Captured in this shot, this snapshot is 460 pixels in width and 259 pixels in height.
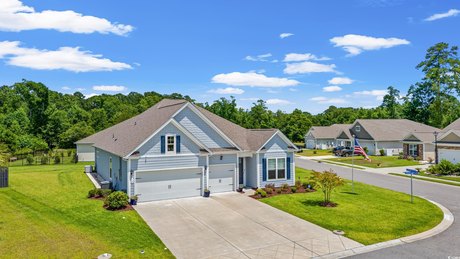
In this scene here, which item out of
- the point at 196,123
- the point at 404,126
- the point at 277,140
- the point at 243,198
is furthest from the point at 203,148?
the point at 404,126

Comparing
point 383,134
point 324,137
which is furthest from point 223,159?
point 324,137

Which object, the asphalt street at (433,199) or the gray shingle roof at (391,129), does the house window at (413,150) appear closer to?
the gray shingle roof at (391,129)

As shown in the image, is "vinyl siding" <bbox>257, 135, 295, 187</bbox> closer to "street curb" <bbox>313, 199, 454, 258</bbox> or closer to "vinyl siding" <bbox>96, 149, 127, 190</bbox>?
"vinyl siding" <bbox>96, 149, 127, 190</bbox>

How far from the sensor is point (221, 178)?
22.9 meters

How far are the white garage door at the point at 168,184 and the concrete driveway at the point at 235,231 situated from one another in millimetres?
732

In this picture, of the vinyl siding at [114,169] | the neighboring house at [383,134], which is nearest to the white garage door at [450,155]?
the neighboring house at [383,134]

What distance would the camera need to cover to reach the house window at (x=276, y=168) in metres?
24.1

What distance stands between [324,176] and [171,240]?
10.3m

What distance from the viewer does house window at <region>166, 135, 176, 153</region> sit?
20.6 metres

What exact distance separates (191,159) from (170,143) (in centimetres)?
181

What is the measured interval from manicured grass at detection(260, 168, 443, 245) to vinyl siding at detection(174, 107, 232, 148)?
5636mm

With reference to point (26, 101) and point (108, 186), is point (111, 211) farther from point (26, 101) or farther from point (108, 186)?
point (26, 101)

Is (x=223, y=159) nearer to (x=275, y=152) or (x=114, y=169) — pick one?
(x=275, y=152)

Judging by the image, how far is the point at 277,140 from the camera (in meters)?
24.3
